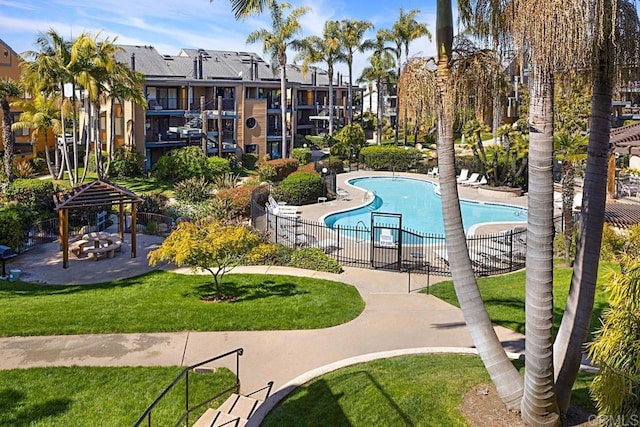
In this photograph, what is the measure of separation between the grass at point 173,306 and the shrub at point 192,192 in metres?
13.4

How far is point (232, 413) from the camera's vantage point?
8.76 m

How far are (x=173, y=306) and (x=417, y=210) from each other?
20.7 metres

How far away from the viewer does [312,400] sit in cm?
895

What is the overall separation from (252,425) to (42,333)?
20.2 feet

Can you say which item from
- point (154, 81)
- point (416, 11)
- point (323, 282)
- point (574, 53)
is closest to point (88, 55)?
point (154, 81)

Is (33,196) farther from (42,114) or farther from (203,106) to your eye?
(203,106)

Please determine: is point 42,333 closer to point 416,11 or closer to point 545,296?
point 545,296

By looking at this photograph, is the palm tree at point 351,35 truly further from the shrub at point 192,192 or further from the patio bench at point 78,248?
the patio bench at point 78,248

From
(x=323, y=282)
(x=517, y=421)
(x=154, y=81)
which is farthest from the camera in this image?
(x=154, y=81)

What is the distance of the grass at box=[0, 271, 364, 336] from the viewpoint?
490 inches

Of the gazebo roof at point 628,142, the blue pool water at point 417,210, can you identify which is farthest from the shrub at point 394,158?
the gazebo roof at point 628,142

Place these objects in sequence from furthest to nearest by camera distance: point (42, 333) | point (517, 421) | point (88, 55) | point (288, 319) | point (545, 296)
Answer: point (88, 55) < point (288, 319) < point (42, 333) < point (517, 421) < point (545, 296)

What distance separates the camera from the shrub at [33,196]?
78.1 feet

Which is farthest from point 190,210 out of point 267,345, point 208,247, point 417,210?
point 267,345
